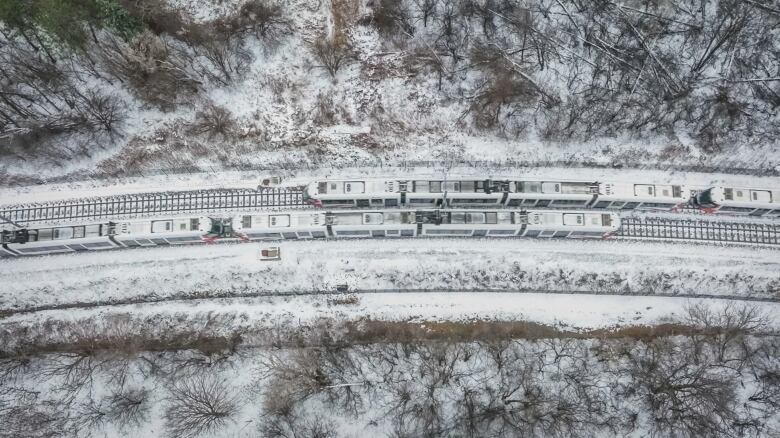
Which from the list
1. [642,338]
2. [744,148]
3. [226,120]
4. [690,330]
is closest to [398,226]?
[226,120]

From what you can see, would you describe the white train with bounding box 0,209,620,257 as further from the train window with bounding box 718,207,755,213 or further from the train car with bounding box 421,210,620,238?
the train window with bounding box 718,207,755,213

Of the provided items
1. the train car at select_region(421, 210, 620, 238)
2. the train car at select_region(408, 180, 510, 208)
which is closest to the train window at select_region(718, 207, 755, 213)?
the train car at select_region(421, 210, 620, 238)

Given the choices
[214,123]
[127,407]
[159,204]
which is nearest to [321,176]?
[214,123]

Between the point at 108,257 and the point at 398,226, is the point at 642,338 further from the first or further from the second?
the point at 108,257

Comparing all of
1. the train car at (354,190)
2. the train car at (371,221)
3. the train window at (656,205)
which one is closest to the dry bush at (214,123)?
the train car at (354,190)

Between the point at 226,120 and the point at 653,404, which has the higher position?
the point at 226,120
